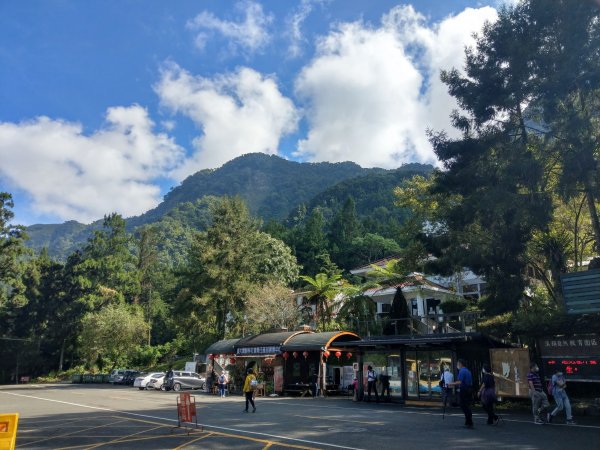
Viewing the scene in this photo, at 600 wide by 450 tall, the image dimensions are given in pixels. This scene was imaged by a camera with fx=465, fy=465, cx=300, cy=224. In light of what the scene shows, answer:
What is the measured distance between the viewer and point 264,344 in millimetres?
28562

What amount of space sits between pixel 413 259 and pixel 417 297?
17394mm

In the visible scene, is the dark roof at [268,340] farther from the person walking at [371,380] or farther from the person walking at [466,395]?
the person walking at [466,395]

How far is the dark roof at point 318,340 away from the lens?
25166 mm

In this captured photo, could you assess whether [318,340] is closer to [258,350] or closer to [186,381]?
[258,350]

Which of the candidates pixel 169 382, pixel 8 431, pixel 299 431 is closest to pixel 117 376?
pixel 169 382

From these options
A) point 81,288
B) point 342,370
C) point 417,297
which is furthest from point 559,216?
point 81,288

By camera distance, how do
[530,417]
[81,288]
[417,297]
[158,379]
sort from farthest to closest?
[81,288] < [417,297] < [158,379] < [530,417]

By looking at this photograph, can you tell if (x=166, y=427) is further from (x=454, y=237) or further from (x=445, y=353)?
(x=454, y=237)

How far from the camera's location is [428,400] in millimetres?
19609

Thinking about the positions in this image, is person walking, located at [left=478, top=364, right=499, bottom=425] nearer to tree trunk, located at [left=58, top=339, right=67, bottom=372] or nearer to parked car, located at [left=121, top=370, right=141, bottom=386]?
parked car, located at [left=121, top=370, right=141, bottom=386]

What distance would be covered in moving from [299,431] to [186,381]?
24861 millimetres

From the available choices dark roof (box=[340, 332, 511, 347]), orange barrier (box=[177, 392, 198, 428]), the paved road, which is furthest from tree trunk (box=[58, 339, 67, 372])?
orange barrier (box=[177, 392, 198, 428])

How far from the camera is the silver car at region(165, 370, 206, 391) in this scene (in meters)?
34.4

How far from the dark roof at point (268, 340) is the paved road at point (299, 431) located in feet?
34.0
